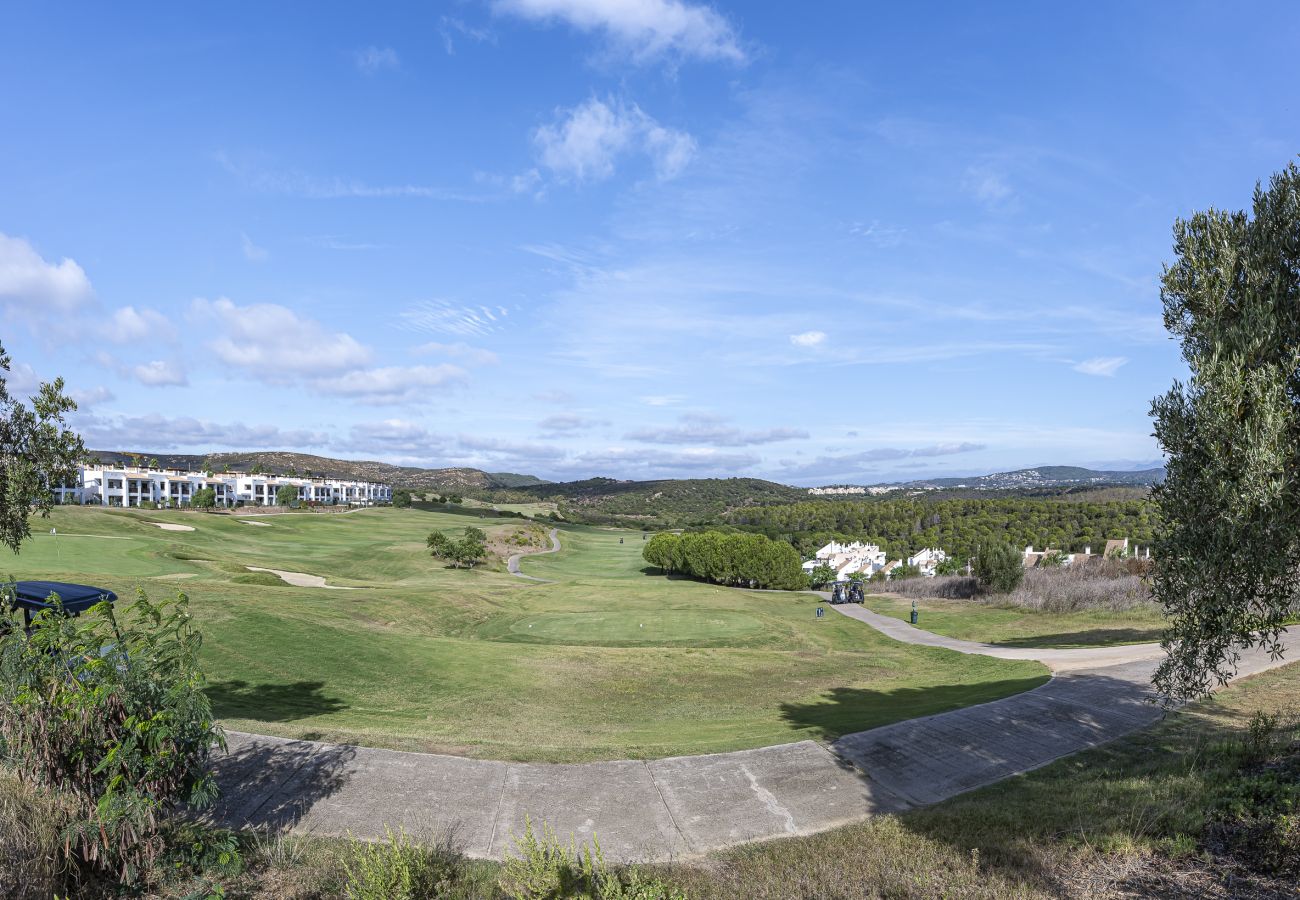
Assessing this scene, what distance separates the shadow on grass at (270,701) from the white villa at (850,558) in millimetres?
69068

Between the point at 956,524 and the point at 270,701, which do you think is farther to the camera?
the point at 956,524

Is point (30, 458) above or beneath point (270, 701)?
above

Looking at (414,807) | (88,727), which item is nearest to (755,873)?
(414,807)

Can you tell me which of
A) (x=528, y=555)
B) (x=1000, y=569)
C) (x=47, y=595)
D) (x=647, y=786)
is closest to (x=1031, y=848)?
(x=647, y=786)

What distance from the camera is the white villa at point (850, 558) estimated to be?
279 ft

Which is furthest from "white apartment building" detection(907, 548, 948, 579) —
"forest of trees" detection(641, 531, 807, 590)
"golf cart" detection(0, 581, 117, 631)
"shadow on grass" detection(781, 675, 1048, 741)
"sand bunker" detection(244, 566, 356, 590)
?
"golf cart" detection(0, 581, 117, 631)

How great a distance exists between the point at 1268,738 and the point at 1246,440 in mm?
6892

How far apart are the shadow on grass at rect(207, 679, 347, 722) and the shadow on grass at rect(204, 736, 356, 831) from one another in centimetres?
334

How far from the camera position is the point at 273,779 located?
913cm

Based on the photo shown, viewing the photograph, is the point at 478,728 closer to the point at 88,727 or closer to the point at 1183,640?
the point at 88,727

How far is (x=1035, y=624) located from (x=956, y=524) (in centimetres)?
7711

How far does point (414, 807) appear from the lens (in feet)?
29.1

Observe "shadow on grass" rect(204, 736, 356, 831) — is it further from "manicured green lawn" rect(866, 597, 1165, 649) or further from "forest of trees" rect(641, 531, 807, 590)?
"forest of trees" rect(641, 531, 807, 590)

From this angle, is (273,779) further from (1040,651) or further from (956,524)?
(956,524)
